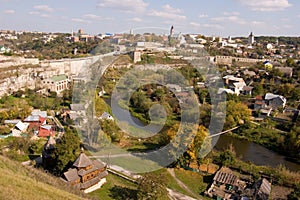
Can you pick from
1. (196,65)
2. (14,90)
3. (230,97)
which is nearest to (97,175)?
(230,97)

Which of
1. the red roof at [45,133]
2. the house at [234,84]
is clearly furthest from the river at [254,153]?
the house at [234,84]

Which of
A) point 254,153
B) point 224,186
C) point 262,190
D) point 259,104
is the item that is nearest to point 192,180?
point 224,186

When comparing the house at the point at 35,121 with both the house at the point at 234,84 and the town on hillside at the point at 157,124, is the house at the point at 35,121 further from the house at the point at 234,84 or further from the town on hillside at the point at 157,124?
the house at the point at 234,84

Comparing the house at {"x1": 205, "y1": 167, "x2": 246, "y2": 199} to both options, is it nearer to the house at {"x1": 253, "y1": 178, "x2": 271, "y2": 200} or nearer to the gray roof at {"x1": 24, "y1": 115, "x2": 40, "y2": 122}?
the house at {"x1": 253, "y1": 178, "x2": 271, "y2": 200}

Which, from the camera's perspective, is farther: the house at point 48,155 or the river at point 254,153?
the river at point 254,153

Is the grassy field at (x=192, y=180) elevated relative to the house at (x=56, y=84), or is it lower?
lower

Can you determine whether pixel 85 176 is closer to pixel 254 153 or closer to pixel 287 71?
pixel 254 153

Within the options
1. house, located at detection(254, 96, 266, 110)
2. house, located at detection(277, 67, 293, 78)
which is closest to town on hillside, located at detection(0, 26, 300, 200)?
house, located at detection(254, 96, 266, 110)
